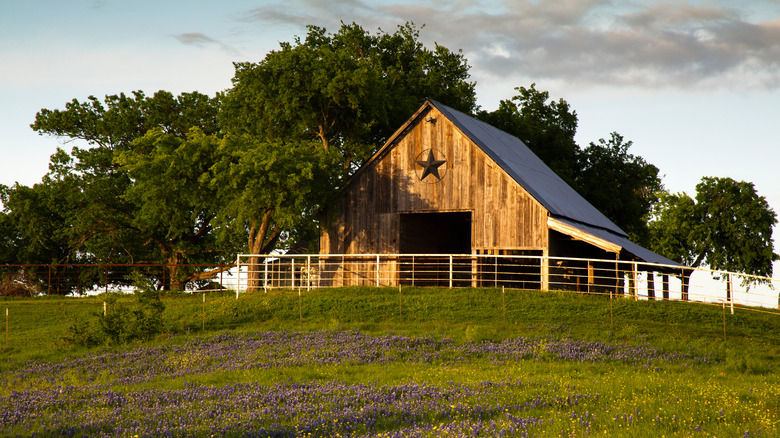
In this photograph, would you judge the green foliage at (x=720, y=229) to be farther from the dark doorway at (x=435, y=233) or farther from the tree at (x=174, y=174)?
the tree at (x=174, y=174)

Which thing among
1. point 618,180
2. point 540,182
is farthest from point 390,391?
point 618,180

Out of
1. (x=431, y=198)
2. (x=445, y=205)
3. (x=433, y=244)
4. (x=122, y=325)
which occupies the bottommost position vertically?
(x=122, y=325)

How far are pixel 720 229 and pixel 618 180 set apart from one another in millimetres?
9371

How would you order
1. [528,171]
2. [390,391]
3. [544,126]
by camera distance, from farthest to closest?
[544,126]
[528,171]
[390,391]

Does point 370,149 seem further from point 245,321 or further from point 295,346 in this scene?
point 295,346

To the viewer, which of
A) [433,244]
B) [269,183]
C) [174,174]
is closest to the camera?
[269,183]

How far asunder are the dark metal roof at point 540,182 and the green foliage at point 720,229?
55.9 feet

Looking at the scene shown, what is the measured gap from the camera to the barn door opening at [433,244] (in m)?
34.8

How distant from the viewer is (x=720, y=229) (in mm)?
57438

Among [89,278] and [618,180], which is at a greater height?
[618,180]

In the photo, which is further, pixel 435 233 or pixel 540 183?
pixel 435 233

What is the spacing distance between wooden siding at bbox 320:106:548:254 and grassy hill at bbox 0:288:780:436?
4664mm

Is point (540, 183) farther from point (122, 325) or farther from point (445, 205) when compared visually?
point (122, 325)

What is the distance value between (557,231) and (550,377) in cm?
1867
